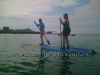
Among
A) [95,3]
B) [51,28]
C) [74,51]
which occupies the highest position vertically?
[95,3]

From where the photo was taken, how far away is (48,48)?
17.0 feet

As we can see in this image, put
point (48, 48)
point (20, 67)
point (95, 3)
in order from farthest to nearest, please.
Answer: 1. point (48, 48)
2. point (95, 3)
3. point (20, 67)

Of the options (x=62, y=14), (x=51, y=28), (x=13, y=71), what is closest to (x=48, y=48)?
(x=51, y=28)

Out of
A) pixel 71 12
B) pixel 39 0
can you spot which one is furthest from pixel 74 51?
pixel 39 0

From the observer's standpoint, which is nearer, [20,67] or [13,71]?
[13,71]

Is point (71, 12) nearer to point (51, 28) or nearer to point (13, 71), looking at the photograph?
point (51, 28)

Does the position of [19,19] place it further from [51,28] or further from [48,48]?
[48,48]

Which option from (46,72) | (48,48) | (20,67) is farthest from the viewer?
(48,48)

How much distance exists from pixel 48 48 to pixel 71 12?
1.62 meters

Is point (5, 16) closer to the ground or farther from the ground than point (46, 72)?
farther from the ground

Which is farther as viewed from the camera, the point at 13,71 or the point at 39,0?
the point at 39,0

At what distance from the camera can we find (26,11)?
172 inches

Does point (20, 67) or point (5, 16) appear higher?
point (5, 16)

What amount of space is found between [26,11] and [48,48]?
5.28ft
